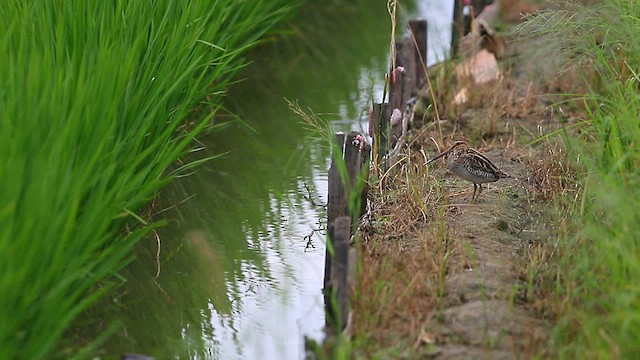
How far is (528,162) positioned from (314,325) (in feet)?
6.22

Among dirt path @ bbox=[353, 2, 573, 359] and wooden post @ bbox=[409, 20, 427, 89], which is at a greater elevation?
wooden post @ bbox=[409, 20, 427, 89]

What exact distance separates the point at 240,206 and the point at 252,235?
385mm

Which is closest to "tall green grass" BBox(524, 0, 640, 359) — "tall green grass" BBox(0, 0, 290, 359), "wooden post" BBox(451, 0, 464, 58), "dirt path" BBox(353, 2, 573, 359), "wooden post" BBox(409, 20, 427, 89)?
"dirt path" BBox(353, 2, 573, 359)

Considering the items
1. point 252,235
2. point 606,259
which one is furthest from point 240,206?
point 606,259

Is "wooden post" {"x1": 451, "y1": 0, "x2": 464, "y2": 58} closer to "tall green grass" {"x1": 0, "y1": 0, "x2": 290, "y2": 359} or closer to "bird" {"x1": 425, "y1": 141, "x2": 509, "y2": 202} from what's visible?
"tall green grass" {"x1": 0, "y1": 0, "x2": 290, "y2": 359}

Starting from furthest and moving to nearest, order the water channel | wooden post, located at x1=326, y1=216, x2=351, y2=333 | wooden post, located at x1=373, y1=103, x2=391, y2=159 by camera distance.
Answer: wooden post, located at x1=373, y1=103, x2=391, y2=159 → the water channel → wooden post, located at x1=326, y1=216, x2=351, y2=333

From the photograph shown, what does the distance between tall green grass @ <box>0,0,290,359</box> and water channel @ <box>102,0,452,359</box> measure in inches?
11.9

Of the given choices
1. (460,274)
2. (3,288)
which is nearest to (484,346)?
(460,274)

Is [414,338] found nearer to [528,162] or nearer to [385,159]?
[385,159]

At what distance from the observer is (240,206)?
5.89 metres

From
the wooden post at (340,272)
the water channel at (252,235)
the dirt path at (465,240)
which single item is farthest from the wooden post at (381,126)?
the wooden post at (340,272)

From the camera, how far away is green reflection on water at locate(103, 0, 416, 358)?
459 centimetres

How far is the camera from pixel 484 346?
12.7 ft

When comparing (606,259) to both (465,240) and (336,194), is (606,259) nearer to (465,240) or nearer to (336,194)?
(465,240)
